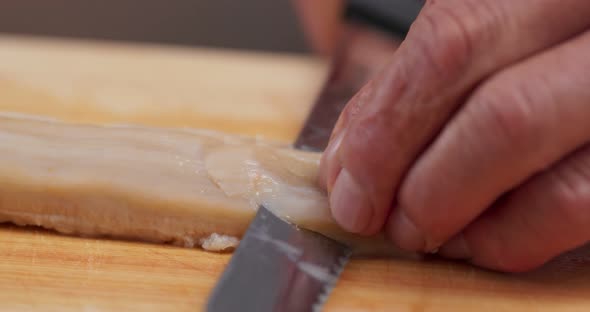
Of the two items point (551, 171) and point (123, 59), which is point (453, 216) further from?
point (123, 59)

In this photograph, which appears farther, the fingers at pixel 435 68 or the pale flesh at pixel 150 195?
the pale flesh at pixel 150 195

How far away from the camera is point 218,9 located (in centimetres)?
357

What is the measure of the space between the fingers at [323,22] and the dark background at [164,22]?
2.21 ft

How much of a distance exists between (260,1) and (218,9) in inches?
9.3

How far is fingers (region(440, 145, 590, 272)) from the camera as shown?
3.82 feet

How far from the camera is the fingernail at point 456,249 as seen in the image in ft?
4.30

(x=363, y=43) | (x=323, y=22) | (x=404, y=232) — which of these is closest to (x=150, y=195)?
(x=404, y=232)

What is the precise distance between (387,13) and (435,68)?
1.23m

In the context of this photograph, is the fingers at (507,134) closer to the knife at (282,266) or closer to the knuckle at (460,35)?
the knuckle at (460,35)

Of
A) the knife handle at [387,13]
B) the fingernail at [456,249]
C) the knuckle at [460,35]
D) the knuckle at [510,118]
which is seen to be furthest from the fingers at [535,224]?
the knife handle at [387,13]

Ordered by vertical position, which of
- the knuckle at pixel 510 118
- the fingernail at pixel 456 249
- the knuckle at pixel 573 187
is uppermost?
the knuckle at pixel 510 118

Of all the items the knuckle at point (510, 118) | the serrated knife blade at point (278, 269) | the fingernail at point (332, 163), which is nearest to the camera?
the knuckle at point (510, 118)

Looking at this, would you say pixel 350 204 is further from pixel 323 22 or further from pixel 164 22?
pixel 164 22

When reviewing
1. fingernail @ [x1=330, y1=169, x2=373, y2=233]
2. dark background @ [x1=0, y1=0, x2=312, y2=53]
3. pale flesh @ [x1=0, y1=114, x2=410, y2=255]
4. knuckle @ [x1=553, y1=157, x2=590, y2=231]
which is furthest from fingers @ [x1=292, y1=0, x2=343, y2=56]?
knuckle @ [x1=553, y1=157, x2=590, y2=231]
